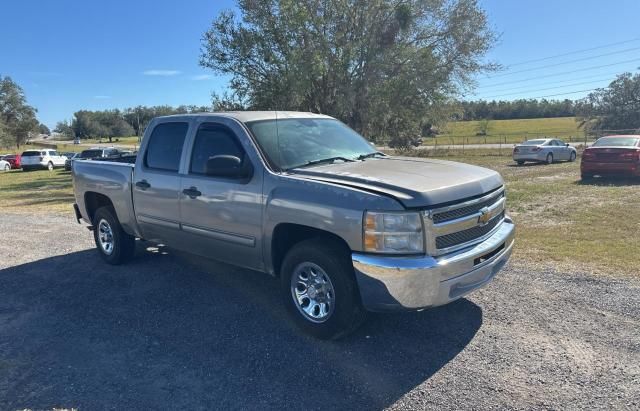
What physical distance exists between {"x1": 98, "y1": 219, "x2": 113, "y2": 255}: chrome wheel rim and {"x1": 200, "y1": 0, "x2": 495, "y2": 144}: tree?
14638 mm

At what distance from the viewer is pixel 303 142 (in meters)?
4.83

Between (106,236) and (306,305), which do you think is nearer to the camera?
(306,305)

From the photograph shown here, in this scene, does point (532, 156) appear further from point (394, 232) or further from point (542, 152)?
point (394, 232)

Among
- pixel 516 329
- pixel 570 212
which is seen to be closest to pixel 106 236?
pixel 516 329

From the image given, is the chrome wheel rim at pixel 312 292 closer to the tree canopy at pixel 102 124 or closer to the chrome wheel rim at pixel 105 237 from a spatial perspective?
the chrome wheel rim at pixel 105 237

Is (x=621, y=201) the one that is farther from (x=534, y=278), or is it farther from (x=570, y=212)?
(x=534, y=278)

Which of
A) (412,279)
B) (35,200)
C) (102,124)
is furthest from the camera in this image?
(102,124)

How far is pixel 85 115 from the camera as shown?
130 metres

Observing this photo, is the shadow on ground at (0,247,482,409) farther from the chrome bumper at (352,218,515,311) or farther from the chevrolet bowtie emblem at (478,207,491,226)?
the chevrolet bowtie emblem at (478,207,491,226)

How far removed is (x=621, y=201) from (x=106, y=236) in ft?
34.0

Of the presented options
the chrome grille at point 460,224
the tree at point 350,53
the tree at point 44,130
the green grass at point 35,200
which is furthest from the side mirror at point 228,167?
the tree at point 44,130

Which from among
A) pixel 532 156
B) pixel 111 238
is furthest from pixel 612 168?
pixel 111 238

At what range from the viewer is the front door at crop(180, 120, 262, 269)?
172 inches

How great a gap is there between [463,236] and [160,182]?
11.0 feet
